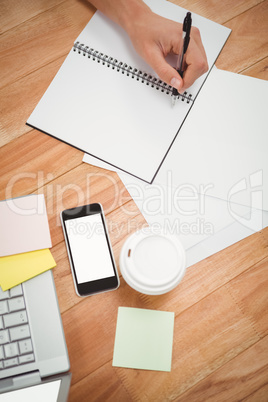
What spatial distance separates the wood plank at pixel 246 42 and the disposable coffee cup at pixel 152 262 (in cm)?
42

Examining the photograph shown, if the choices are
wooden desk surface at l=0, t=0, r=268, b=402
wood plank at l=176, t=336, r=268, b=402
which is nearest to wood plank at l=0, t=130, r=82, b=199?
wooden desk surface at l=0, t=0, r=268, b=402

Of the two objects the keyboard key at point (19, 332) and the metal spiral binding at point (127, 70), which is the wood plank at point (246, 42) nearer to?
the metal spiral binding at point (127, 70)

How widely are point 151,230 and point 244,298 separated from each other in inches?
9.3

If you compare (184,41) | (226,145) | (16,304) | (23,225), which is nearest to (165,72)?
(184,41)

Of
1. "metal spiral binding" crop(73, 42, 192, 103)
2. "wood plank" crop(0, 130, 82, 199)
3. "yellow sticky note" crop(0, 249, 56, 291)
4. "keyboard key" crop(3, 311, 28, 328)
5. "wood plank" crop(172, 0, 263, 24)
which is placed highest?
"wood plank" crop(172, 0, 263, 24)

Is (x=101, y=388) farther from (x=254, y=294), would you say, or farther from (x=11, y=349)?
(x=254, y=294)

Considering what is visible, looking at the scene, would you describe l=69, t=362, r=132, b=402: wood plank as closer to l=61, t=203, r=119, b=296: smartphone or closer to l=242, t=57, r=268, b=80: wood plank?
l=61, t=203, r=119, b=296: smartphone

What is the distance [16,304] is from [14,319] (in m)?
0.03

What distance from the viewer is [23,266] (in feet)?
2.23

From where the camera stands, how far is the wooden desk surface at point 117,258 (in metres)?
0.67

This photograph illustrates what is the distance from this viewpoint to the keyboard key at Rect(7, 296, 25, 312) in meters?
0.65

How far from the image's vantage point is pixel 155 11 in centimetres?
80

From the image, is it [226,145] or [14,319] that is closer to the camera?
[14,319]

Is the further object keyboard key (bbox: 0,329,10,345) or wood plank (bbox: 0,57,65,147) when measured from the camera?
wood plank (bbox: 0,57,65,147)
